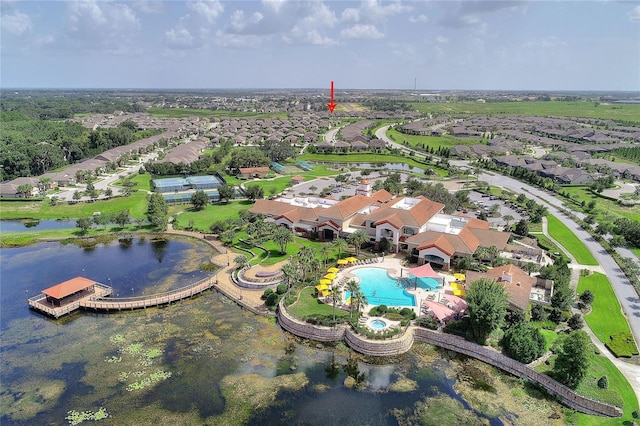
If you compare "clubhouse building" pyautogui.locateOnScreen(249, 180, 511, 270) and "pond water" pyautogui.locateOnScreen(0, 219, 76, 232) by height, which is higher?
"clubhouse building" pyautogui.locateOnScreen(249, 180, 511, 270)

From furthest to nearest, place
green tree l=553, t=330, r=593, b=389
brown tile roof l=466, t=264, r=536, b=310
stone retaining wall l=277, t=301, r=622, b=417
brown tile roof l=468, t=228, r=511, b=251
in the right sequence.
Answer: brown tile roof l=468, t=228, r=511, b=251 < brown tile roof l=466, t=264, r=536, b=310 < stone retaining wall l=277, t=301, r=622, b=417 < green tree l=553, t=330, r=593, b=389

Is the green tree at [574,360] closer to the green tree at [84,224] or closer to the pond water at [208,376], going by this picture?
the pond water at [208,376]

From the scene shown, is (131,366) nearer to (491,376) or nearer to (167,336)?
(167,336)

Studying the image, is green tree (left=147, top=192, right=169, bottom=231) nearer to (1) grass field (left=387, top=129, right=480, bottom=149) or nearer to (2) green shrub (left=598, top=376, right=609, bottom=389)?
(2) green shrub (left=598, top=376, right=609, bottom=389)

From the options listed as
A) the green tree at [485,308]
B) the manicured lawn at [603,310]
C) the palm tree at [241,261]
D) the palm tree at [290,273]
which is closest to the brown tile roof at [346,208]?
the palm tree at [241,261]

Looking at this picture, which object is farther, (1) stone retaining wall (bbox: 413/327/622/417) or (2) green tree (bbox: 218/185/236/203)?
(2) green tree (bbox: 218/185/236/203)

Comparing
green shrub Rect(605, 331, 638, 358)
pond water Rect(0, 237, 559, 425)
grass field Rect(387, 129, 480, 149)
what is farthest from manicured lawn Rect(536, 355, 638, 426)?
grass field Rect(387, 129, 480, 149)

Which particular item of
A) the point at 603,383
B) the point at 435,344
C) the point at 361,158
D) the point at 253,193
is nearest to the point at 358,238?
the point at 435,344
